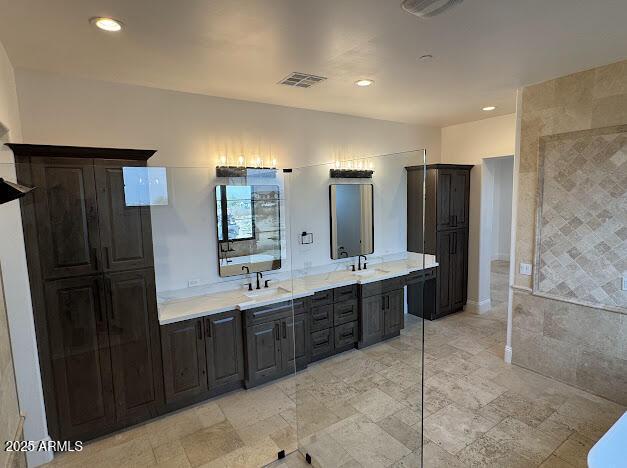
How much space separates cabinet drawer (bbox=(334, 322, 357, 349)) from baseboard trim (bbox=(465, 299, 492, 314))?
9.01 feet

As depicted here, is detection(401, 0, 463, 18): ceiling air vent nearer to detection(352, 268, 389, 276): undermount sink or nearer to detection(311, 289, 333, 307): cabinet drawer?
detection(352, 268, 389, 276): undermount sink

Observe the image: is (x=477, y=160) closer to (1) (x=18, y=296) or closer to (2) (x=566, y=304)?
(2) (x=566, y=304)

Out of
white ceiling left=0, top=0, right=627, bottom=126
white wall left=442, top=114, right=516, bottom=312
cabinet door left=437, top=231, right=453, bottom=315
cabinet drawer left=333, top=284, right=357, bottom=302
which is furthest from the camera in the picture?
cabinet door left=437, top=231, right=453, bottom=315

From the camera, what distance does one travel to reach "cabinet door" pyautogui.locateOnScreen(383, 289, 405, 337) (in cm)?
311

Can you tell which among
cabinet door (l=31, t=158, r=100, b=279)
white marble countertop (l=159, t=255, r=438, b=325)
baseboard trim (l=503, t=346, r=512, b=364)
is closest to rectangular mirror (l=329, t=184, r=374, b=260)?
white marble countertop (l=159, t=255, r=438, b=325)

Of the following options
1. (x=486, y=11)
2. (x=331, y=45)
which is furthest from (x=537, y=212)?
(x=331, y=45)

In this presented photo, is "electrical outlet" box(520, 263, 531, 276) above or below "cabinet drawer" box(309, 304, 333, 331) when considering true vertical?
above

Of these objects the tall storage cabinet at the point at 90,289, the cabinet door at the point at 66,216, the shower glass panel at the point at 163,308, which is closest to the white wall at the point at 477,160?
the shower glass panel at the point at 163,308

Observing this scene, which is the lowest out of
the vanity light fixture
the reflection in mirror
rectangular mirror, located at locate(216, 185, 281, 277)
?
rectangular mirror, located at locate(216, 185, 281, 277)

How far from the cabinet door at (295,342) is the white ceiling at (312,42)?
2.33 meters

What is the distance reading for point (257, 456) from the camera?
252 cm

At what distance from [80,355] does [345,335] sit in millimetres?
2346

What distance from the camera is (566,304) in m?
3.22

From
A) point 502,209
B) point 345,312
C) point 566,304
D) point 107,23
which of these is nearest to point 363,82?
point 107,23
